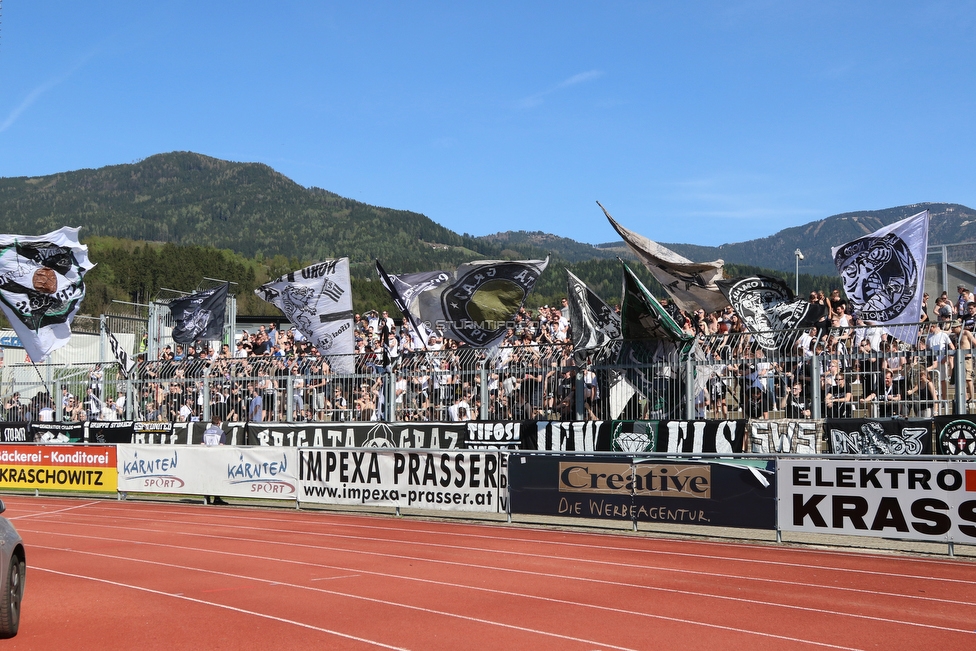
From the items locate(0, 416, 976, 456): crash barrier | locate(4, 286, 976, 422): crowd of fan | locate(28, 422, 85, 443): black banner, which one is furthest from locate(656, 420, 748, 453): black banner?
locate(28, 422, 85, 443): black banner

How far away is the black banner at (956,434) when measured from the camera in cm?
1573

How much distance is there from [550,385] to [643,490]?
4.36 meters

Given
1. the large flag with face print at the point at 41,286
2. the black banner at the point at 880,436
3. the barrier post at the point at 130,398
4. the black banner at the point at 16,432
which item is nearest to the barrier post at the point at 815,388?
the black banner at the point at 880,436

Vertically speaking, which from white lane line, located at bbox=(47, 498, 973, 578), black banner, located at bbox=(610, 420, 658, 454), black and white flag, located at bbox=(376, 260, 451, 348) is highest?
black and white flag, located at bbox=(376, 260, 451, 348)

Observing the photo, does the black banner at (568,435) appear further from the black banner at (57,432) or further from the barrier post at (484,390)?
the black banner at (57,432)

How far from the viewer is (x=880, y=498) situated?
14.3m

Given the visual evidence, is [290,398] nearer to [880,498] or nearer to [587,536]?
[587,536]

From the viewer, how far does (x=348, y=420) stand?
23.3m

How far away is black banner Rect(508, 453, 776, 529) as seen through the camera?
15547 mm

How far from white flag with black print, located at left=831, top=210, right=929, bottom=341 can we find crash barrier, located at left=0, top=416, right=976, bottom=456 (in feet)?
5.66

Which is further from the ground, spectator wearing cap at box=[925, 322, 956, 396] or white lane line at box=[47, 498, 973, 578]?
spectator wearing cap at box=[925, 322, 956, 396]

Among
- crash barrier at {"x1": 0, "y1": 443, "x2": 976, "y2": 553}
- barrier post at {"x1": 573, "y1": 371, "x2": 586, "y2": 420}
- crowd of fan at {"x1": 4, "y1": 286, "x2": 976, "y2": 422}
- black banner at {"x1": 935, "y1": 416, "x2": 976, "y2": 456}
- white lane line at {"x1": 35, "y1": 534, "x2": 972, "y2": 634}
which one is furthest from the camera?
barrier post at {"x1": 573, "y1": 371, "x2": 586, "y2": 420}

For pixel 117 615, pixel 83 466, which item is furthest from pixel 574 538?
pixel 83 466

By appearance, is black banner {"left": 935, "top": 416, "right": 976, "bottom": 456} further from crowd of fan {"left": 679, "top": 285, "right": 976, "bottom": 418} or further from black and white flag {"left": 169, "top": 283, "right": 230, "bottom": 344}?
black and white flag {"left": 169, "top": 283, "right": 230, "bottom": 344}
